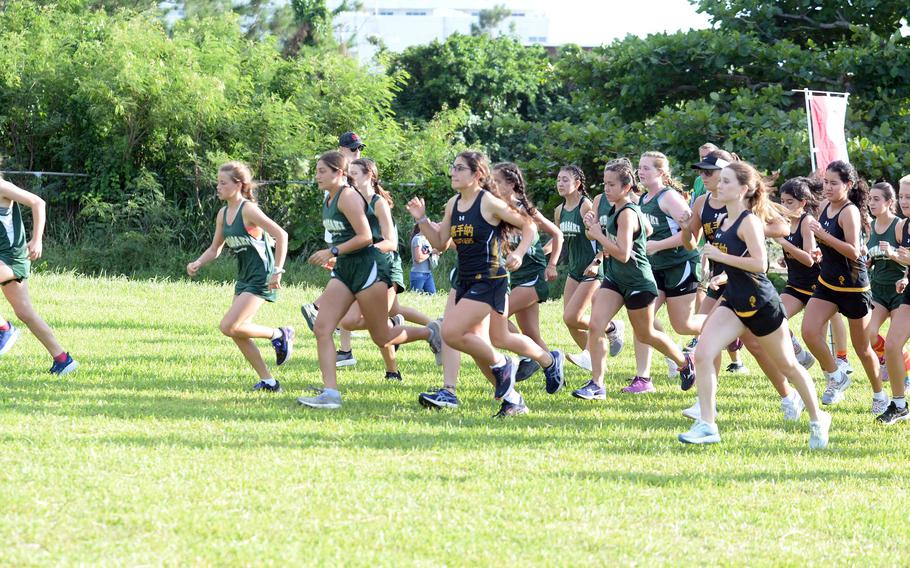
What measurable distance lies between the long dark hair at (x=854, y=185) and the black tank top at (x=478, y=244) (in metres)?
2.75

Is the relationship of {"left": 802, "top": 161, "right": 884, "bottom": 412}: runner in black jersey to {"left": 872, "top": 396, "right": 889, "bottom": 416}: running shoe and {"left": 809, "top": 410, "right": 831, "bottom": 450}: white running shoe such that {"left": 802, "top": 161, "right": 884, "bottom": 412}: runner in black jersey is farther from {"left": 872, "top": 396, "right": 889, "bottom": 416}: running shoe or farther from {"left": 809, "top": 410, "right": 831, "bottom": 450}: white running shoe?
{"left": 809, "top": 410, "right": 831, "bottom": 450}: white running shoe

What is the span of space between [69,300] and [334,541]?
11343mm

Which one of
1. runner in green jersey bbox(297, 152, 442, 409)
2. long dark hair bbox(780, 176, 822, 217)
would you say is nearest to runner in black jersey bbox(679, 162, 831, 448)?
long dark hair bbox(780, 176, 822, 217)

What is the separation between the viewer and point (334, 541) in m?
4.79

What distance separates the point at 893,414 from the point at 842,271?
3.75ft

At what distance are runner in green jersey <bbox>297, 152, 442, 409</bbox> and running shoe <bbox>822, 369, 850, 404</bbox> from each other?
11.9 feet

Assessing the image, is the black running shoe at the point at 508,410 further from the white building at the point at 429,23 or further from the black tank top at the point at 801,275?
the white building at the point at 429,23

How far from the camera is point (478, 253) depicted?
26.0ft

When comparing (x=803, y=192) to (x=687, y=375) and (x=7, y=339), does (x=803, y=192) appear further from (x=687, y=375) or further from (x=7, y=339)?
(x=7, y=339)

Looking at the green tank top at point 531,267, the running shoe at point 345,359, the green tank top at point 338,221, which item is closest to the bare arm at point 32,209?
the green tank top at point 338,221

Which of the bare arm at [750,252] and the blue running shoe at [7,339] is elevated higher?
the bare arm at [750,252]

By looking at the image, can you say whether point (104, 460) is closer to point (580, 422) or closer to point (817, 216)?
point (580, 422)

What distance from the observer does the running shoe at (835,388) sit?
9.24 meters

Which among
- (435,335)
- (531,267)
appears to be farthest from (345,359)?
(531,267)
